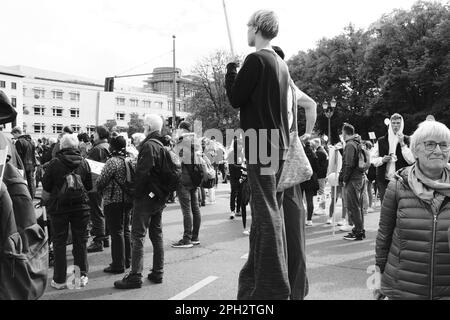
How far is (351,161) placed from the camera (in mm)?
8578

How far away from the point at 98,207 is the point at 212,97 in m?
52.3

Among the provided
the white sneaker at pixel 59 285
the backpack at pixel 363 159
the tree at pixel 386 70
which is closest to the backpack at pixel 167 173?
the white sneaker at pixel 59 285

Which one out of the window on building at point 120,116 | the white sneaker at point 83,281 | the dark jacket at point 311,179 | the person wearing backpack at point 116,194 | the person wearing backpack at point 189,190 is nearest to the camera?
the white sneaker at point 83,281

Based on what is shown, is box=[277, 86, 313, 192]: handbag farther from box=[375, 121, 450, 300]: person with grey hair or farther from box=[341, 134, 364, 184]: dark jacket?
box=[341, 134, 364, 184]: dark jacket

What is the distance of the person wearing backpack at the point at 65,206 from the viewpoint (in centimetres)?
547

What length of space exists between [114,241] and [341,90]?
49778 mm

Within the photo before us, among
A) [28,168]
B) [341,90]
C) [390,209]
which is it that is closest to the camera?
[390,209]

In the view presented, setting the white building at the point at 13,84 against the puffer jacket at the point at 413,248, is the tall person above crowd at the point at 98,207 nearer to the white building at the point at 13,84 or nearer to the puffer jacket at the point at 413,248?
the puffer jacket at the point at 413,248

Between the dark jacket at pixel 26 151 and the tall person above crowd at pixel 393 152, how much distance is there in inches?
359

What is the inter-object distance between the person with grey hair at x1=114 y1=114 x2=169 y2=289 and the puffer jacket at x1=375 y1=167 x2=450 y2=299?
10.6 ft

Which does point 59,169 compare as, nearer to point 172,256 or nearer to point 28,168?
point 172,256

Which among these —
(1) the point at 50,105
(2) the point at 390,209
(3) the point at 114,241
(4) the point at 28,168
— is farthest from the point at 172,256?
(1) the point at 50,105

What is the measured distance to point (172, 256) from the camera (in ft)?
23.0

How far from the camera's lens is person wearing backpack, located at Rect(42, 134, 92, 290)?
5473mm
